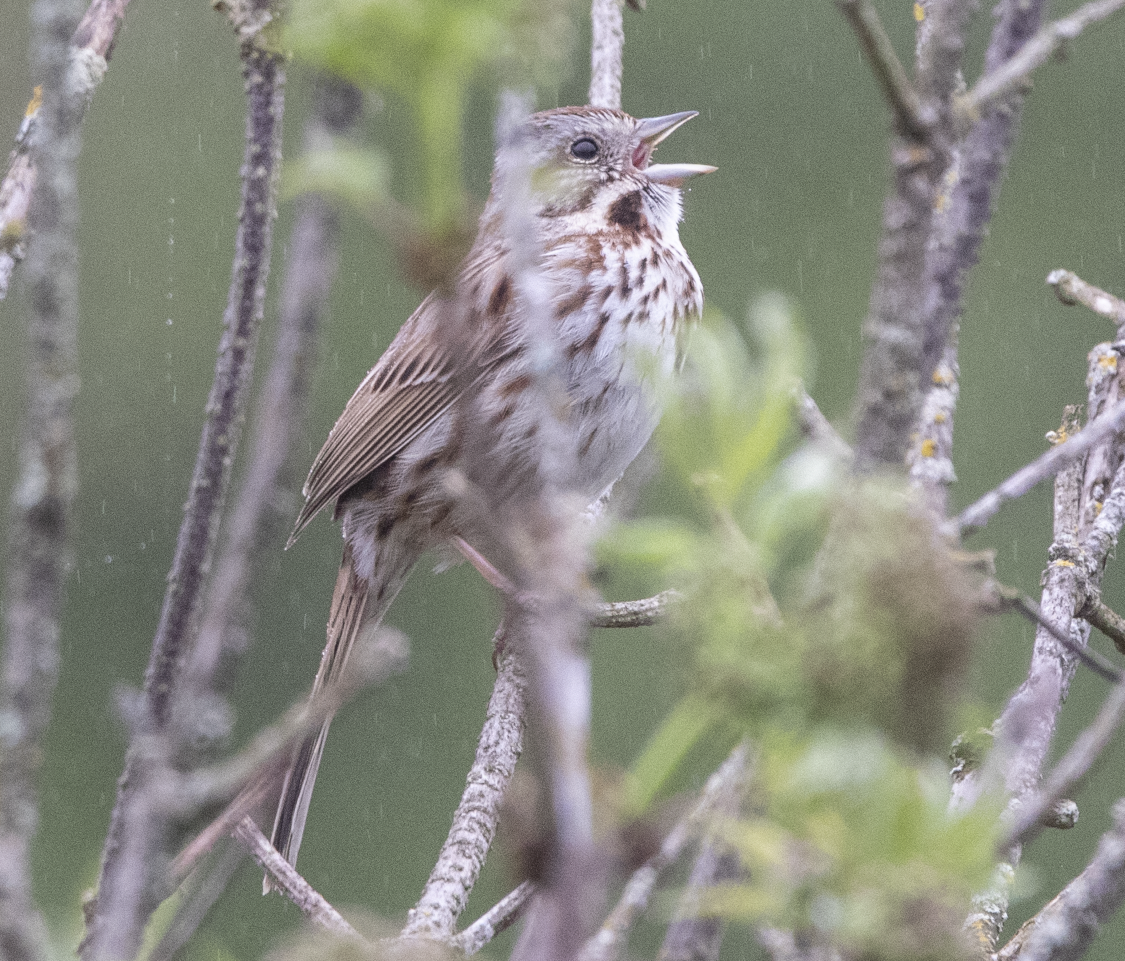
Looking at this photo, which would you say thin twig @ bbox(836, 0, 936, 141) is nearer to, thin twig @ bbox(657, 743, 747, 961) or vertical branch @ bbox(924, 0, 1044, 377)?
vertical branch @ bbox(924, 0, 1044, 377)

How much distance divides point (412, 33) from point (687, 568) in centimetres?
31

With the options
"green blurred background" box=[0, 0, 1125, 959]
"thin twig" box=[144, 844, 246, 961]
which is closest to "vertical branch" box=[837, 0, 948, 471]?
"thin twig" box=[144, 844, 246, 961]

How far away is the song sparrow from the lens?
3373 millimetres

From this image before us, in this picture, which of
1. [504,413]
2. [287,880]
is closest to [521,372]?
[504,413]

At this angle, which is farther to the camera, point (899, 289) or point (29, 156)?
point (29, 156)

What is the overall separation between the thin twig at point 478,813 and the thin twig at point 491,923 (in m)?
0.02

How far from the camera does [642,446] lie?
3514 mm

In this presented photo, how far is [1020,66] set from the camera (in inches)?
38.4

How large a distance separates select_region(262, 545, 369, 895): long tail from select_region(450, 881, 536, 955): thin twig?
3.77 feet

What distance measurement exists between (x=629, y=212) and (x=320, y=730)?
1.37 m

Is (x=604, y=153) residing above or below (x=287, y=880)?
above

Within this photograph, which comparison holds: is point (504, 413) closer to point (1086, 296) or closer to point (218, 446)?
point (1086, 296)

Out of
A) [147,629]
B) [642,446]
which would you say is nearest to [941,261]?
[642,446]

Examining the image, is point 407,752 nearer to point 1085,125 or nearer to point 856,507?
point 1085,125
